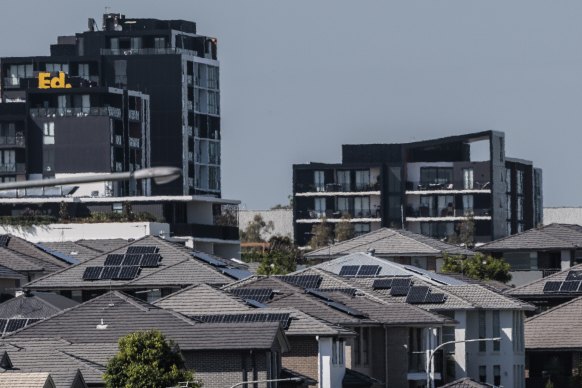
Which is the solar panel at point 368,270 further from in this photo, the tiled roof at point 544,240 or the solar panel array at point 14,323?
the solar panel array at point 14,323

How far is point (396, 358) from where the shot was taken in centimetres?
11044

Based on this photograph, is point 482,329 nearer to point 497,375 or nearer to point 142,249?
point 497,375

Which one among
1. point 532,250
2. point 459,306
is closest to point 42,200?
point 532,250

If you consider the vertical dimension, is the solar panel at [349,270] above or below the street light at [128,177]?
below

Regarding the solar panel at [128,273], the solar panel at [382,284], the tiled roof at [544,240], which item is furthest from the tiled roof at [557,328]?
the tiled roof at [544,240]

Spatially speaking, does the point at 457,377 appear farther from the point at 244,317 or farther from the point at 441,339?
the point at 244,317

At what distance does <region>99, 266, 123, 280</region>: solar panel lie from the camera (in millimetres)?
121312

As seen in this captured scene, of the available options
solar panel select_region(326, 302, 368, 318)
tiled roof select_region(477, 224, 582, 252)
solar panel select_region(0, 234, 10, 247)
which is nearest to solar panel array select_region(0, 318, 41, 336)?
solar panel select_region(326, 302, 368, 318)

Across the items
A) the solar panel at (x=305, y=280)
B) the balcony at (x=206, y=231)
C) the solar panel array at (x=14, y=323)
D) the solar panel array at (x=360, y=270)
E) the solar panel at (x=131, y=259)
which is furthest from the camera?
the balcony at (x=206, y=231)

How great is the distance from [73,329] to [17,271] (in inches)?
1336

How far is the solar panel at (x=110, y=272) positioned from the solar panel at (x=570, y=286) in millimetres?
31937

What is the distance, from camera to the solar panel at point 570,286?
455ft

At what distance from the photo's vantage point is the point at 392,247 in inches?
6447

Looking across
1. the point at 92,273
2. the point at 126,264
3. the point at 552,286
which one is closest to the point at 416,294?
the point at 126,264
